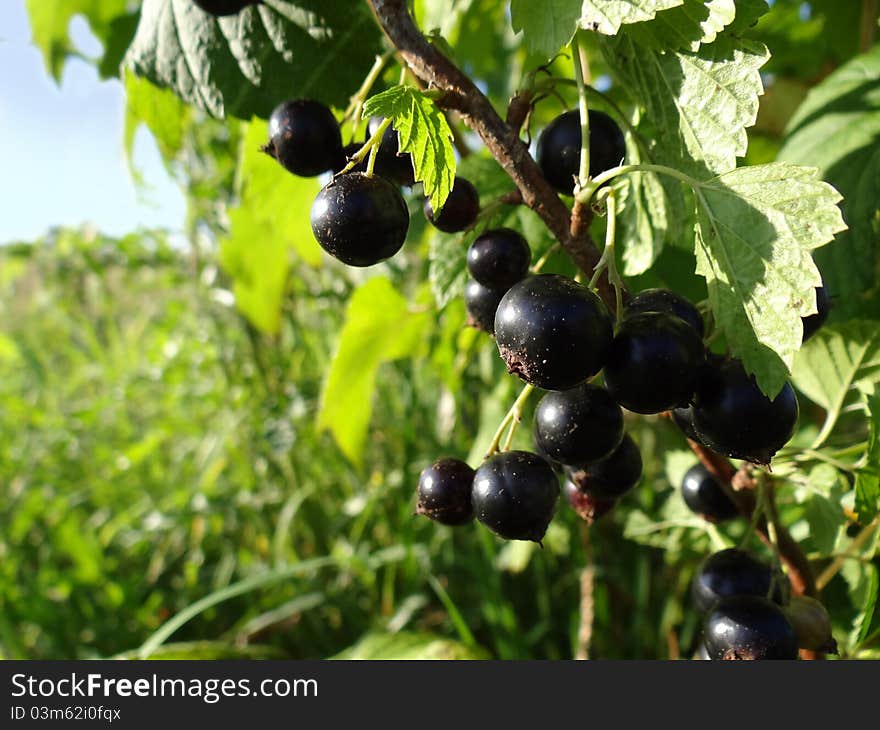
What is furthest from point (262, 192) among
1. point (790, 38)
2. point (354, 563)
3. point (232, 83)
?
point (790, 38)

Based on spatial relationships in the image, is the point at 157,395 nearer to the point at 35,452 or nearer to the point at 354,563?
the point at 35,452

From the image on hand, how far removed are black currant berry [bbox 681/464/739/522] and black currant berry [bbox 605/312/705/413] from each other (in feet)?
1.39

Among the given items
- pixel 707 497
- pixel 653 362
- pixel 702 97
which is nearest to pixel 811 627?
pixel 707 497

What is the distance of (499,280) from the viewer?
90 centimetres

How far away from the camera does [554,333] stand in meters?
0.65

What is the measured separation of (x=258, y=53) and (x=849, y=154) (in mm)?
964

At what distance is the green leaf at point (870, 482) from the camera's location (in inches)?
35.9

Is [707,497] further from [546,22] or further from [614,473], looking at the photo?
[546,22]

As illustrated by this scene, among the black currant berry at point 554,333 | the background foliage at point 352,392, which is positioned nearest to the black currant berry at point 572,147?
the background foliage at point 352,392

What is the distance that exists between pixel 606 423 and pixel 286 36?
2.66 ft

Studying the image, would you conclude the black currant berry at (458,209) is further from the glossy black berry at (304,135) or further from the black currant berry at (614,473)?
the black currant berry at (614,473)

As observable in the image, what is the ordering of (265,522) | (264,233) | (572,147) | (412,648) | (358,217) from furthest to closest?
(265,522), (264,233), (412,648), (572,147), (358,217)

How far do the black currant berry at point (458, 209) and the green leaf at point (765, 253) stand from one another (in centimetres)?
28

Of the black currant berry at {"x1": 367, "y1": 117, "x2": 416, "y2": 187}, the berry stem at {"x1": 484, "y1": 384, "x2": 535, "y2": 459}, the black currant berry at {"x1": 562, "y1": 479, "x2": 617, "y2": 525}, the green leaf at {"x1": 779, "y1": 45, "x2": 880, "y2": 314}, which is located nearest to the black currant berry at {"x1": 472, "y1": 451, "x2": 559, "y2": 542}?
the berry stem at {"x1": 484, "y1": 384, "x2": 535, "y2": 459}
